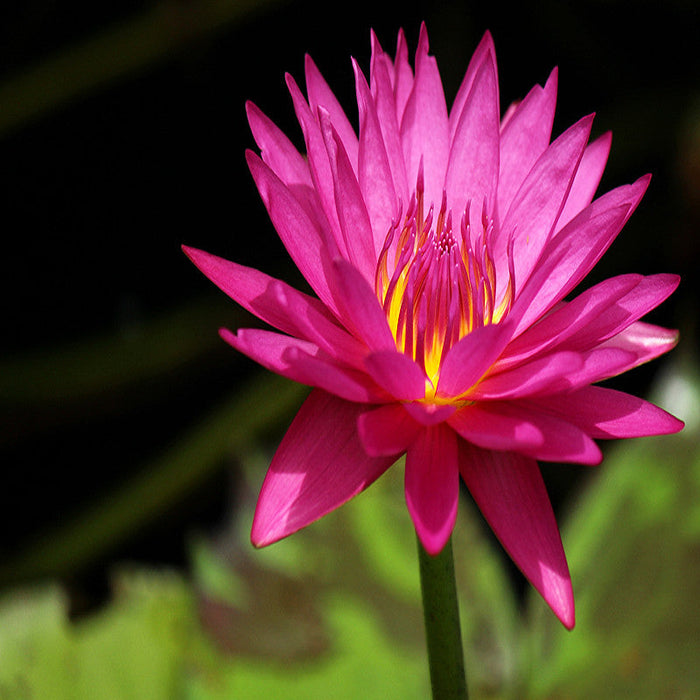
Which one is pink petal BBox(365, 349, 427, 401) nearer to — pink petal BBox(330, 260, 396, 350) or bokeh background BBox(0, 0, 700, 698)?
pink petal BBox(330, 260, 396, 350)

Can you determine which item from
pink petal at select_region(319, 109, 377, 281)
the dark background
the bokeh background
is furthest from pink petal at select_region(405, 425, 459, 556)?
the dark background

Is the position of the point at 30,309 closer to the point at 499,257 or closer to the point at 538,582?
the point at 499,257

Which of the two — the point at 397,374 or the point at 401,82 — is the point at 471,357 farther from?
the point at 401,82

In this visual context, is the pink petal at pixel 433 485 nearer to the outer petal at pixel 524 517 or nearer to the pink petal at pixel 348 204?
the outer petal at pixel 524 517

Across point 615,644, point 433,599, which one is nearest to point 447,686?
point 433,599

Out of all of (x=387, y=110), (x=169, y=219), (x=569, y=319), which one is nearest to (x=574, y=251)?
(x=569, y=319)

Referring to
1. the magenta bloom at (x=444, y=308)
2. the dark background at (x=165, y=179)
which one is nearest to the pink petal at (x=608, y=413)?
the magenta bloom at (x=444, y=308)
